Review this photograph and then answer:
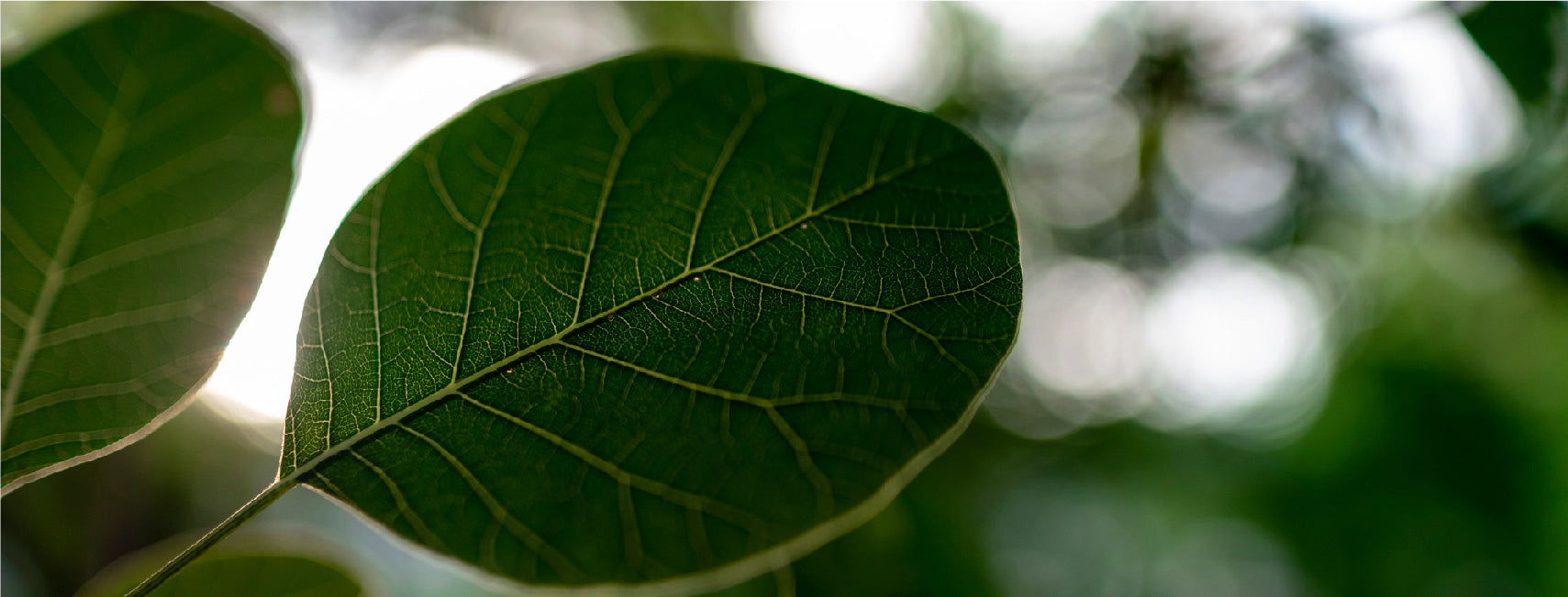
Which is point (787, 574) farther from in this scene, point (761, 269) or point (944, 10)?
point (944, 10)

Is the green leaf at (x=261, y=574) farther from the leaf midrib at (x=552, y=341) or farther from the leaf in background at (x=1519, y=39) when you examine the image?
the leaf in background at (x=1519, y=39)

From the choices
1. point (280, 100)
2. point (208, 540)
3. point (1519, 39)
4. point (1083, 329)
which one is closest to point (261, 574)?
point (208, 540)

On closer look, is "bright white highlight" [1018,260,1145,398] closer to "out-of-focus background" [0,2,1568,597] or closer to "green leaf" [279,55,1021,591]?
"out-of-focus background" [0,2,1568,597]

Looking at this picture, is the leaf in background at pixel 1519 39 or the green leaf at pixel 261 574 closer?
the green leaf at pixel 261 574

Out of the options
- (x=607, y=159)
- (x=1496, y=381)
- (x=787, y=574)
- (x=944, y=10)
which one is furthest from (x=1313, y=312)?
(x=607, y=159)

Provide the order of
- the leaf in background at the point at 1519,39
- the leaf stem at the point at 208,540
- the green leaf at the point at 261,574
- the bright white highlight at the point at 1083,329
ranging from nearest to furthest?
the leaf stem at the point at 208,540 < the green leaf at the point at 261,574 < the leaf in background at the point at 1519,39 < the bright white highlight at the point at 1083,329

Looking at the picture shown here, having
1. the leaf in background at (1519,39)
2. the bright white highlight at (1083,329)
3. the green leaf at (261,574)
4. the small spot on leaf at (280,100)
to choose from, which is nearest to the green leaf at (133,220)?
the small spot on leaf at (280,100)

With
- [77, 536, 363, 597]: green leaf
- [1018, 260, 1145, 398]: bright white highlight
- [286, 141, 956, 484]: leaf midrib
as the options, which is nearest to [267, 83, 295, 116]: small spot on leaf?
[286, 141, 956, 484]: leaf midrib
